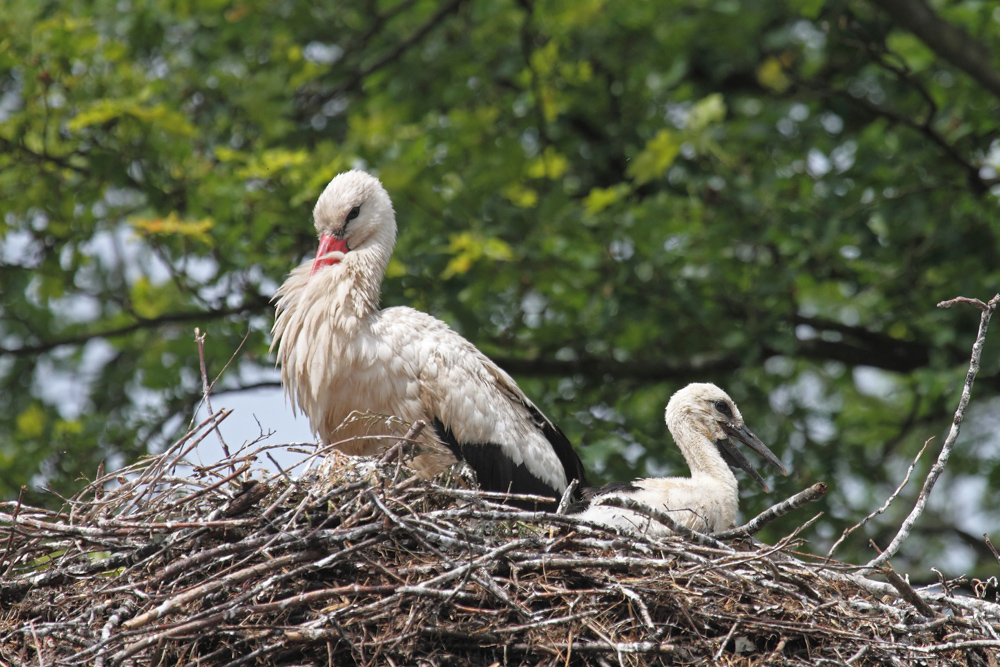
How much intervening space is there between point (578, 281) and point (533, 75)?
1804 mm

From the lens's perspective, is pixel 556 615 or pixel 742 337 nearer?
pixel 556 615

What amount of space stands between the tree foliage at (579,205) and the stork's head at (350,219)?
4.38ft

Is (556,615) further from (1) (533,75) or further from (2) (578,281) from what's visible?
(1) (533,75)

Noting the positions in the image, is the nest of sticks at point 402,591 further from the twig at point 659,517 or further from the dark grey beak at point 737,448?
the dark grey beak at point 737,448

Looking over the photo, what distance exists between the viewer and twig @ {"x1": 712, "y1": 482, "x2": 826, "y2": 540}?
3580mm

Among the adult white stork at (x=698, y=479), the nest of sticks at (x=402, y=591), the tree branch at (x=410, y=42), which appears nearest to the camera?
the nest of sticks at (x=402, y=591)

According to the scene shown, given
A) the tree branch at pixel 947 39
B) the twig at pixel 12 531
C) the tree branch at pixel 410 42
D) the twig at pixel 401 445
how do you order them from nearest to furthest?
the twig at pixel 12 531, the twig at pixel 401 445, the tree branch at pixel 947 39, the tree branch at pixel 410 42

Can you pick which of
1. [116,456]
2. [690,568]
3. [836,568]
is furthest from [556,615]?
[116,456]

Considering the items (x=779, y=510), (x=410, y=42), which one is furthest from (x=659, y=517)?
(x=410, y=42)

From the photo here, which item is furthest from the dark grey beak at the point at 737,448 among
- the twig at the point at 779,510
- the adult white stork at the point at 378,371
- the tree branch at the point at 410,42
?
the tree branch at the point at 410,42

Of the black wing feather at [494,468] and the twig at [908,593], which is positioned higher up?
the black wing feather at [494,468]

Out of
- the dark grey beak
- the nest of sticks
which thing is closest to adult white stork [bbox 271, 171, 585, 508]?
the dark grey beak

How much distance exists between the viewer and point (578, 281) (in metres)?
7.75

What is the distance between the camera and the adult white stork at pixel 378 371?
494 cm
